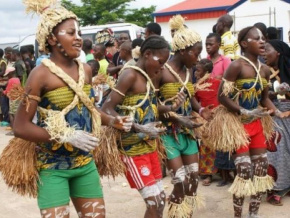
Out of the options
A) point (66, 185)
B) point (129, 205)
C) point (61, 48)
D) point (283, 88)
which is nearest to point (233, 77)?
point (283, 88)

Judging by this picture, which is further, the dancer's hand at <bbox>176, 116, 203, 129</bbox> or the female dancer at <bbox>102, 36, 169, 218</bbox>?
the dancer's hand at <bbox>176, 116, 203, 129</bbox>

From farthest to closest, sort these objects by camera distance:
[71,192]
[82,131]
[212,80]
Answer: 1. [212,80]
2. [71,192]
3. [82,131]

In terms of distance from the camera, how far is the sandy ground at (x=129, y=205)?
5.25 meters

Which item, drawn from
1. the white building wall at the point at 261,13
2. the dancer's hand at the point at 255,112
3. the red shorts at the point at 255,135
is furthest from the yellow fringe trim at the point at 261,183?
the white building wall at the point at 261,13

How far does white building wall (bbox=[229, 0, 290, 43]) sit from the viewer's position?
69.7ft

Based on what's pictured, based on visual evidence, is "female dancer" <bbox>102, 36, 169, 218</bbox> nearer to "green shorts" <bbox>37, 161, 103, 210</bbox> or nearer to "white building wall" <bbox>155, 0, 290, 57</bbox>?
"green shorts" <bbox>37, 161, 103, 210</bbox>

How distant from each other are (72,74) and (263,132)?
259 cm

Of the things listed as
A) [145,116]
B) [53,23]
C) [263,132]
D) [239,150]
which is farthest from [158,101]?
[53,23]

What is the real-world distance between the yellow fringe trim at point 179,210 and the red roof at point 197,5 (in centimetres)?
2181

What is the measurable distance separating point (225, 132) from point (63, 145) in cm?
216

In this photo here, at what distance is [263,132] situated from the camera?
4992mm

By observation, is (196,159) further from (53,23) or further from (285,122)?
(53,23)

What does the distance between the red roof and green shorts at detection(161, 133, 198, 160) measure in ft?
70.9

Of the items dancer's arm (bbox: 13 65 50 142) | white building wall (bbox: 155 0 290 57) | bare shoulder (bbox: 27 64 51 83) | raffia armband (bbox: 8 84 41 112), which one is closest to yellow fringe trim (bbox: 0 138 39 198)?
dancer's arm (bbox: 13 65 50 142)
